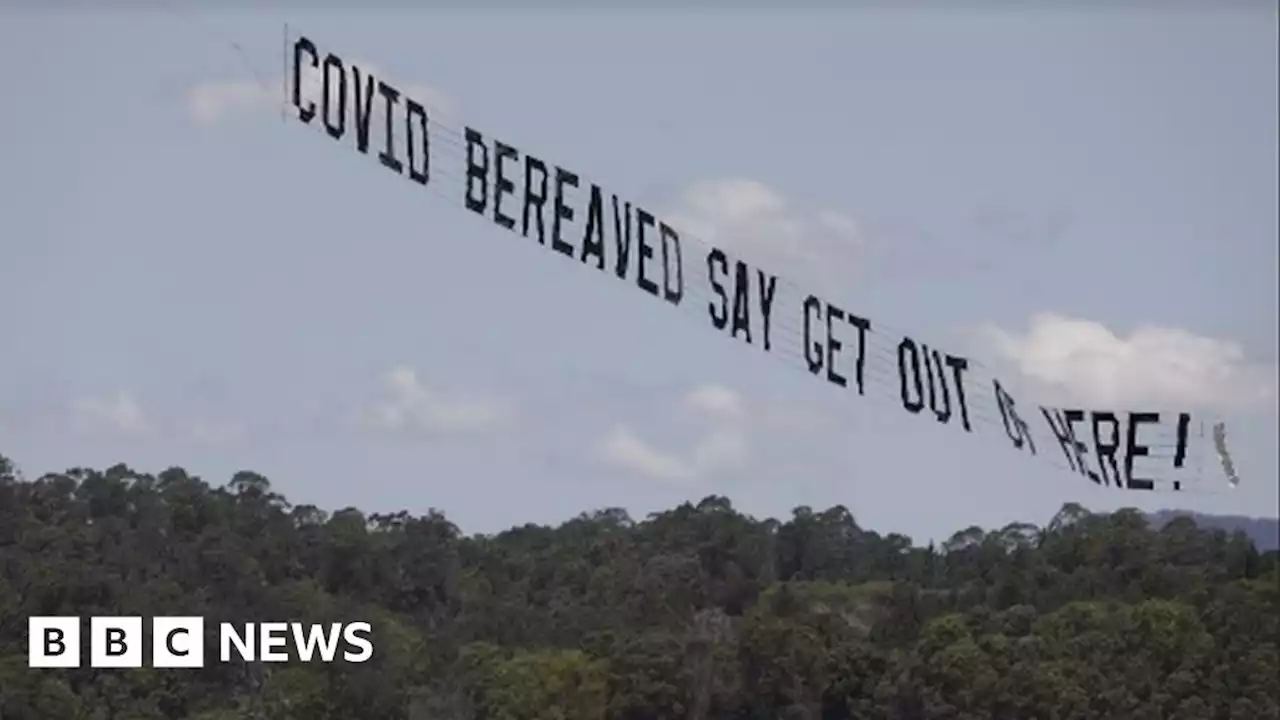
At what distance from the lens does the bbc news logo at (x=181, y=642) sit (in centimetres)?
6694

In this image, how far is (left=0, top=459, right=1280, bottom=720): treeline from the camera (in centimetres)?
7075

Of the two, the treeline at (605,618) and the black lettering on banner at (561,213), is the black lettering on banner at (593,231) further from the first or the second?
the treeline at (605,618)

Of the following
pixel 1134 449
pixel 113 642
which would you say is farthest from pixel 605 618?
pixel 1134 449

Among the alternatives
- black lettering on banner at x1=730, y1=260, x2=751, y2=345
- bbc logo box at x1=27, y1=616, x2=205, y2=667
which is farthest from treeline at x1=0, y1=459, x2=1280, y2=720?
black lettering on banner at x1=730, y1=260, x2=751, y2=345

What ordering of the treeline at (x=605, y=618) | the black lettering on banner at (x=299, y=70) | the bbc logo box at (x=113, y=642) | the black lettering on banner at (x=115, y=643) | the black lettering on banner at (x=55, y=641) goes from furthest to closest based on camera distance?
the treeline at (x=605, y=618), the black lettering on banner at (x=55, y=641), the bbc logo box at (x=113, y=642), the black lettering on banner at (x=115, y=643), the black lettering on banner at (x=299, y=70)

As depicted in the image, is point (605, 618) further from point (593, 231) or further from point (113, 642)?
point (593, 231)

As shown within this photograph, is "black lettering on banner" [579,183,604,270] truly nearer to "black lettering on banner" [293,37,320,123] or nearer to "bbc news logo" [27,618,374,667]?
"black lettering on banner" [293,37,320,123]

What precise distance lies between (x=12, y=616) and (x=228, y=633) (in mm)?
6318

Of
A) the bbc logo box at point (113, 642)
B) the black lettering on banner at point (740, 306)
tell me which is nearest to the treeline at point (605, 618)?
the bbc logo box at point (113, 642)

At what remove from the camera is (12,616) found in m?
68.8

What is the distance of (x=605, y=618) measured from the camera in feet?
281

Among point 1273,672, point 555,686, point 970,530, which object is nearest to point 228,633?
point 555,686

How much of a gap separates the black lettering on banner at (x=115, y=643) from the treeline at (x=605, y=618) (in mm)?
655

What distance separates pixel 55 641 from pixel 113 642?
4.41 feet
